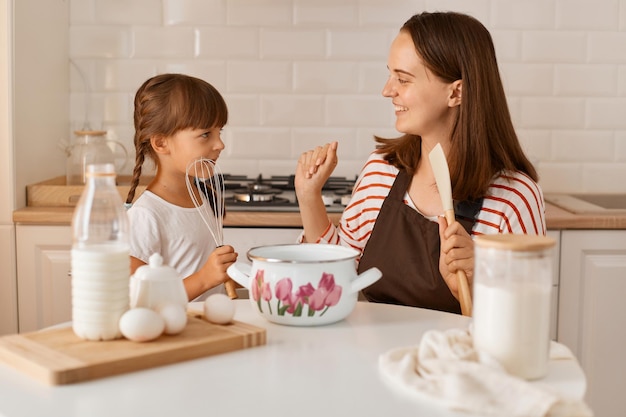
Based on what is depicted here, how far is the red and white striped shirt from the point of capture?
1.97 meters

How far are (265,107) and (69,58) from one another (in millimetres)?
686

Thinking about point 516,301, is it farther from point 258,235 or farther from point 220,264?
point 258,235

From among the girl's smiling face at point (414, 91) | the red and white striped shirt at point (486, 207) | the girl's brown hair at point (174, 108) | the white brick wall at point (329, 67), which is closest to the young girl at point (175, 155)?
the girl's brown hair at point (174, 108)

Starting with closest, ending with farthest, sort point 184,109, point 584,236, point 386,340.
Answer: point 386,340
point 184,109
point 584,236

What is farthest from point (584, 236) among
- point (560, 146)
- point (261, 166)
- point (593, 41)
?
point (261, 166)

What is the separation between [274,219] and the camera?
249cm

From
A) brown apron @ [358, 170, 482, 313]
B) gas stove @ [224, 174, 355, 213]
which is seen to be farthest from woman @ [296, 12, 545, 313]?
gas stove @ [224, 174, 355, 213]

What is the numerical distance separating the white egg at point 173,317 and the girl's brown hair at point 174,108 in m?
0.89

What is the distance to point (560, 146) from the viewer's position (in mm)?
3072

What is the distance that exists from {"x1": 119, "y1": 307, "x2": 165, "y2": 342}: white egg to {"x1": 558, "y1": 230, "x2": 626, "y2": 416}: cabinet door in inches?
61.4

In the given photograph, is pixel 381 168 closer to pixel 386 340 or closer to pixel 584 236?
pixel 584 236

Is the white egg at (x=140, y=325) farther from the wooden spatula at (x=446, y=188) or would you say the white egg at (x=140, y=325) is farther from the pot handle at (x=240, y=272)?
the wooden spatula at (x=446, y=188)

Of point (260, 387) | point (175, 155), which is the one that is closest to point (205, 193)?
point (175, 155)

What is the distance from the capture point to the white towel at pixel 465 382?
1.02 m
